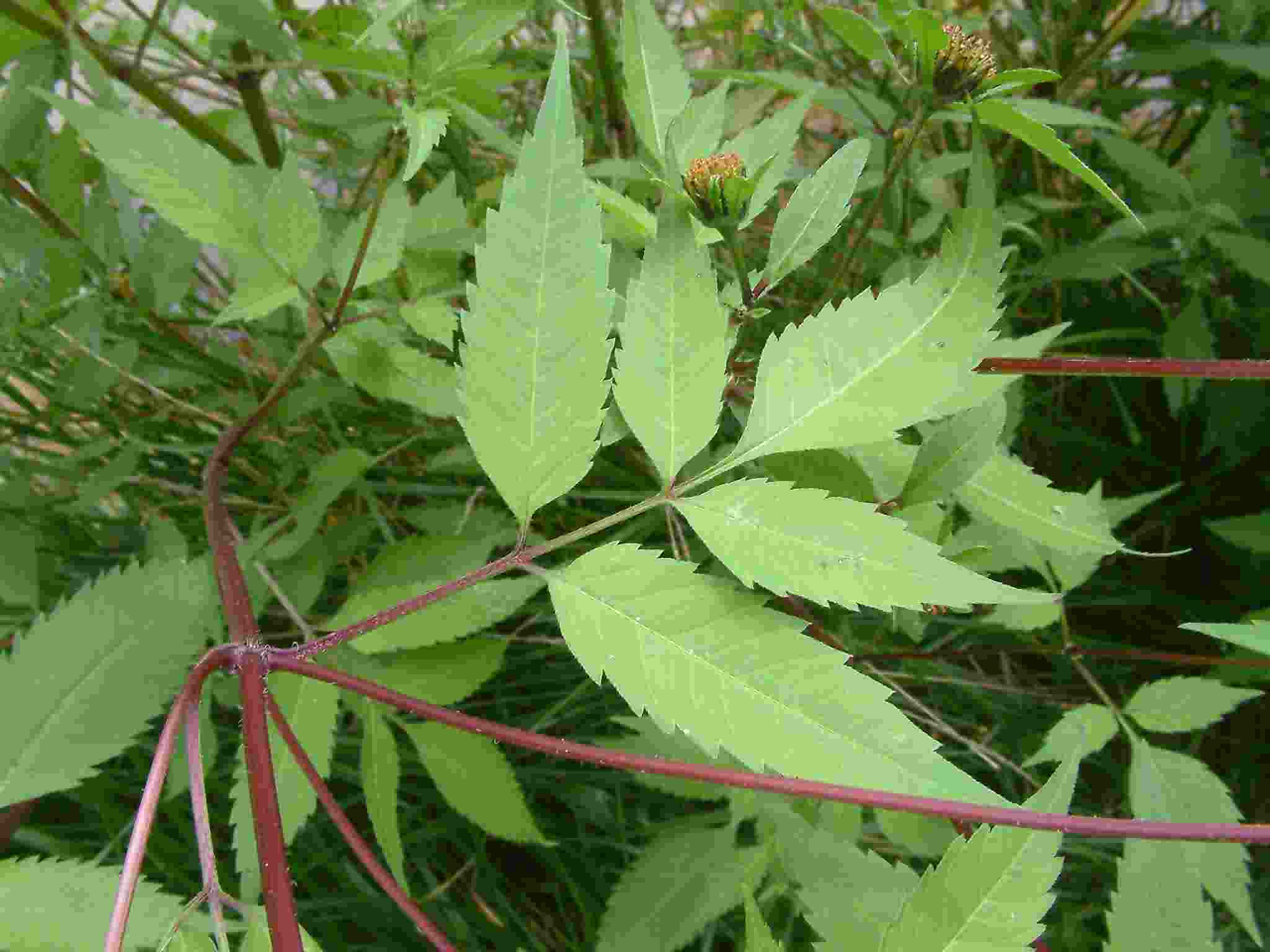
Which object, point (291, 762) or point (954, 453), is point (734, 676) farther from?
point (291, 762)

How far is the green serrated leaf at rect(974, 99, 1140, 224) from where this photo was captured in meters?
0.38

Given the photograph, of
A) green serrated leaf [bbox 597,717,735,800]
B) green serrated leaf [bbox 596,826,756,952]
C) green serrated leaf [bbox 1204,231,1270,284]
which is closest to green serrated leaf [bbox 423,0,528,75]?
green serrated leaf [bbox 597,717,735,800]

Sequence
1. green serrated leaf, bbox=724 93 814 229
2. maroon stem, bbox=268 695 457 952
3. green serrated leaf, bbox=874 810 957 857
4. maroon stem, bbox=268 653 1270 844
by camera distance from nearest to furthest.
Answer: maroon stem, bbox=268 653 1270 844 < maroon stem, bbox=268 695 457 952 < green serrated leaf, bbox=724 93 814 229 < green serrated leaf, bbox=874 810 957 857

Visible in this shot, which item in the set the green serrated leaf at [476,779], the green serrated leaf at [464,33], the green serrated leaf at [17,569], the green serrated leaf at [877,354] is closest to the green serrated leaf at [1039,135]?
the green serrated leaf at [877,354]

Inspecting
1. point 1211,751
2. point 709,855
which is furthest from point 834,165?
point 1211,751

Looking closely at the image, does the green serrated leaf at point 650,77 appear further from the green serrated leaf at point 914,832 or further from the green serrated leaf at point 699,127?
the green serrated leaf at point 914,832

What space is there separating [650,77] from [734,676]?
12.3 inches

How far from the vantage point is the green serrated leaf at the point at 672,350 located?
0.38m

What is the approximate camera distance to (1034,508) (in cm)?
49

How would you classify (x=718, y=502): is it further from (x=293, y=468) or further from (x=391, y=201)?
(x=293, y=468)

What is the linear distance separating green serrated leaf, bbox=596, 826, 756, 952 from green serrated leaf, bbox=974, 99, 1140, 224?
46 centimetres

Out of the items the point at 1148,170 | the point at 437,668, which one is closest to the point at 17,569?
the point at 437,668

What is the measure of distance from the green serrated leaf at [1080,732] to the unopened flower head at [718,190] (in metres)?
0.38

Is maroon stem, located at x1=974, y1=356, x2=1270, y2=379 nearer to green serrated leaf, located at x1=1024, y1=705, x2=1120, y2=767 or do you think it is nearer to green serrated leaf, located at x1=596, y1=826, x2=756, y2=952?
green serrated leaf, located at x1=1024, y1=705, x2=1120, y2=767
